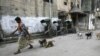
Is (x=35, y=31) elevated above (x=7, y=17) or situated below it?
below

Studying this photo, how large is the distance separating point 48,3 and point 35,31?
4.41m

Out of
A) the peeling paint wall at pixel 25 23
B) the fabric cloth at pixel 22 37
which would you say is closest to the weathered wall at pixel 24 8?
the peeling paint wall at pixel 25 23

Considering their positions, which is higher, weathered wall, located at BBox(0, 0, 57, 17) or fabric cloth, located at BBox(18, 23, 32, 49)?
weathered wall, located at BBox(0, 0, 57, 17)

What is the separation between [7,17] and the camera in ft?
46.0

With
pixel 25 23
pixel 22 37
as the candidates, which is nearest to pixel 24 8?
pixel 25 23

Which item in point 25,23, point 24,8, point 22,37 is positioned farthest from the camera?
point 25,23

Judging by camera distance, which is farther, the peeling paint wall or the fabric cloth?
the peeling paint wall

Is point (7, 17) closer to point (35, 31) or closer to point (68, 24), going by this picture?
point (35, 31)

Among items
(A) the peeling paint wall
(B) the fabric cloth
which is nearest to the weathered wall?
(A) the peeling paint wall

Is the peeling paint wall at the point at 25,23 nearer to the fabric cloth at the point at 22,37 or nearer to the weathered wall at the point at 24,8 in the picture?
the weathered wall at the point at 24,8

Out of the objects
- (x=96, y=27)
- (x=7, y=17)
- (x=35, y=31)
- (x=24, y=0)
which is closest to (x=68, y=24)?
(x=35, y=31)

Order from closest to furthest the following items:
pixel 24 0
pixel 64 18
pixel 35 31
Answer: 1. pixel 24 0
2. pixel 35 31
3. pixel 64 18

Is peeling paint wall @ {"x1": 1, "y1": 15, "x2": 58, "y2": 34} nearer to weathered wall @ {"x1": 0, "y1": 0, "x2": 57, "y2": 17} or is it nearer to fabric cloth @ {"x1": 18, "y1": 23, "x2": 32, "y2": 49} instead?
weathered wall @ {"x1": 0, "y1": 0, "x2": 57, "y2": 17}

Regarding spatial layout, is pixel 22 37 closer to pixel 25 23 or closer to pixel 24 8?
pixel 25 23
